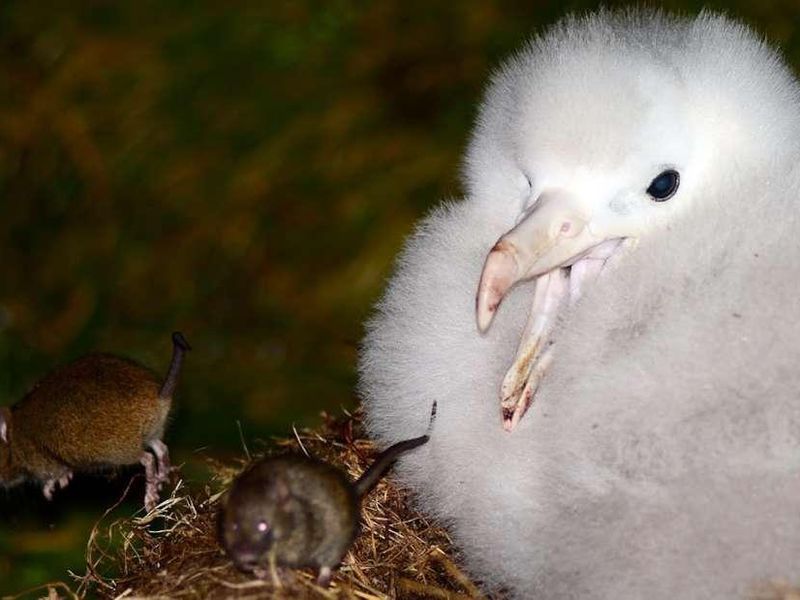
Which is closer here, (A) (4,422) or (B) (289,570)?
(B) (289,570)

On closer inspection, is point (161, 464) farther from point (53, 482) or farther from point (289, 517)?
point (289, 517)

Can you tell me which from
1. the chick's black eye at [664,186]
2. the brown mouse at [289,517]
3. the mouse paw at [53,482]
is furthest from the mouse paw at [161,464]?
the chick's black eye at [664,186]

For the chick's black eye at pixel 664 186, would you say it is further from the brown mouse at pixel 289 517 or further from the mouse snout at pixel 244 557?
the mouse snout at pixel 244 557

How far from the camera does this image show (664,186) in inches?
76.0

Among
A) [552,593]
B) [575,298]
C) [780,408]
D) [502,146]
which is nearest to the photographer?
[780,408]

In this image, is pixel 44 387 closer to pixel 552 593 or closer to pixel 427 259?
pixel 427 259

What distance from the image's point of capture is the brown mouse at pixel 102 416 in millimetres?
2301

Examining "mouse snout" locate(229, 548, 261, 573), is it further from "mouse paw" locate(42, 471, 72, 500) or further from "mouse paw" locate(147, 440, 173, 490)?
"mouse paw" locate(42, 471, 72, 500)

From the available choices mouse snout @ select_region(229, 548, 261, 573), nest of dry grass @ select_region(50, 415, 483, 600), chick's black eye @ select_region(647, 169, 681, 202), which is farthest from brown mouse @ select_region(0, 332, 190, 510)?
chick's black eye @ select_region(647, 169, 681, 202)

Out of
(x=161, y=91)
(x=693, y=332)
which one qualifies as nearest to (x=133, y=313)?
(x=161, y=91)

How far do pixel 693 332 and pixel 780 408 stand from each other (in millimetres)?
156

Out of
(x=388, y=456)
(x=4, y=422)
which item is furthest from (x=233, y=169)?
(x=388, y=456)

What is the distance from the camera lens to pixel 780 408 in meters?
1.57

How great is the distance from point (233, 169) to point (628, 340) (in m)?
2.38
